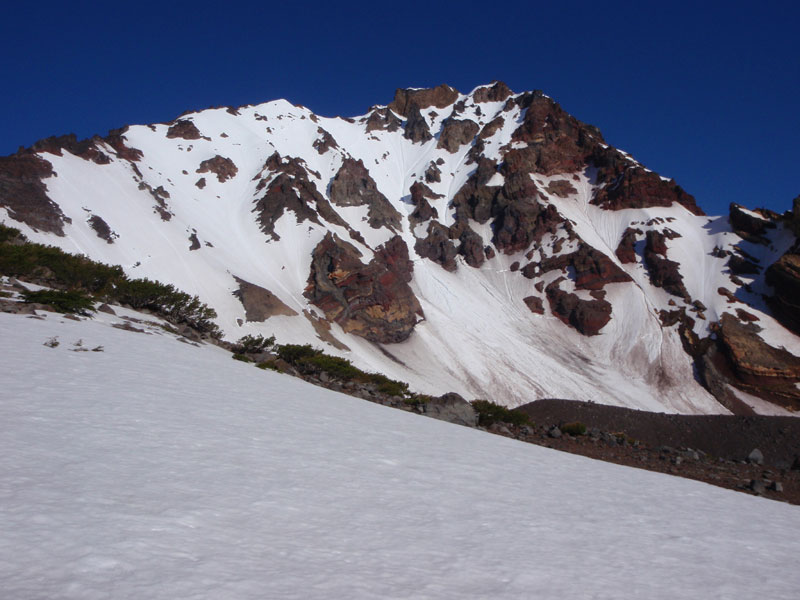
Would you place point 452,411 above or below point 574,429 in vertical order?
below

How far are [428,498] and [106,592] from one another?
8.22ft

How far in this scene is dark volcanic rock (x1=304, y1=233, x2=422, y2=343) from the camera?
61688 millimetres

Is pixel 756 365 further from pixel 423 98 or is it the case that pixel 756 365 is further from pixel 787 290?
pixel 423 98

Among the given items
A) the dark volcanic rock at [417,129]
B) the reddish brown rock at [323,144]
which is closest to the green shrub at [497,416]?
the reddish brown rock at [323,144]

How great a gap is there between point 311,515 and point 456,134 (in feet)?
388

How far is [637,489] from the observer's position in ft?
19.0

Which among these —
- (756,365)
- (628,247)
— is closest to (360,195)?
(628,247)

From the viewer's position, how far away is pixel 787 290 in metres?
71.9

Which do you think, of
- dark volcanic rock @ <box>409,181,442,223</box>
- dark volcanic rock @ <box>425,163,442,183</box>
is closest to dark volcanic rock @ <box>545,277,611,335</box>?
dark volcanic rock @ <box>409,181,442,223</box>

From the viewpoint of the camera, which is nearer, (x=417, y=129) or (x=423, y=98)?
(x=417, y=129)

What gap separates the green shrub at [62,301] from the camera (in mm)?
12812

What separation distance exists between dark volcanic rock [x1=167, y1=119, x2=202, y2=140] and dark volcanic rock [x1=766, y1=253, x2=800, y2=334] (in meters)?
84.1

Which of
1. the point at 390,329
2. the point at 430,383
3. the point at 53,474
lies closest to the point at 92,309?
the point at 53,474

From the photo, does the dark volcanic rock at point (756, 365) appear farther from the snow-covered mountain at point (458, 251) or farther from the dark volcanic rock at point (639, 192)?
the dark volcanic rock at point (639, 192)
